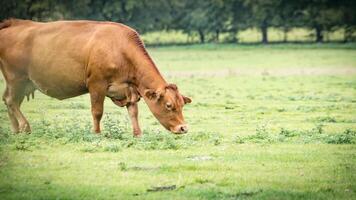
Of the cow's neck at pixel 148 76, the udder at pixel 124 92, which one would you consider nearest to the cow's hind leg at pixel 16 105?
the udder at pixel 124 92

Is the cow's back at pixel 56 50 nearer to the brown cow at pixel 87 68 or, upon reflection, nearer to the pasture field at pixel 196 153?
the brown cow at pixel 87 68

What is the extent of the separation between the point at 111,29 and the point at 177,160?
420 cm

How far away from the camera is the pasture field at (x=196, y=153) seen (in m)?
10.5

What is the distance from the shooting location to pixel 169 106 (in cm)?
1477

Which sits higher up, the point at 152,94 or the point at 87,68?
the point at 87,68

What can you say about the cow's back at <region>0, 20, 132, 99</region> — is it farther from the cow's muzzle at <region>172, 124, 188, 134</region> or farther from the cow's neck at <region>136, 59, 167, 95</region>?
the cow's muzzle at <region>172, 124, 188, 134</region>

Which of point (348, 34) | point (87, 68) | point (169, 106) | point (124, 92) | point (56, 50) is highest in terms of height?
point (56, 50)

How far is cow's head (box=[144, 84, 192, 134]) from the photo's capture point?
48.4 feet

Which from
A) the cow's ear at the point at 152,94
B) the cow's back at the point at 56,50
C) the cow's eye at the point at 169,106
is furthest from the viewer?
the cow's back at the point at 56,50

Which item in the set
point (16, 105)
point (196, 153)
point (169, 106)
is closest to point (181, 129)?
point (169, 106)

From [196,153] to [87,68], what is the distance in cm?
342

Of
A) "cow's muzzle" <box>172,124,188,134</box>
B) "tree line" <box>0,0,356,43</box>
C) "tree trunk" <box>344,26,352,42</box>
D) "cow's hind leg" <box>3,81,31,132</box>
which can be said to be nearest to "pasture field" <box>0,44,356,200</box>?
"cow's muzzle" <box>172,124,188,134</box>

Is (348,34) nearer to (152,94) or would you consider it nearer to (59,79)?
(59,79)

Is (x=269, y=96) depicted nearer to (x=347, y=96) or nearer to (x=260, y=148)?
(x=347, y=96)
